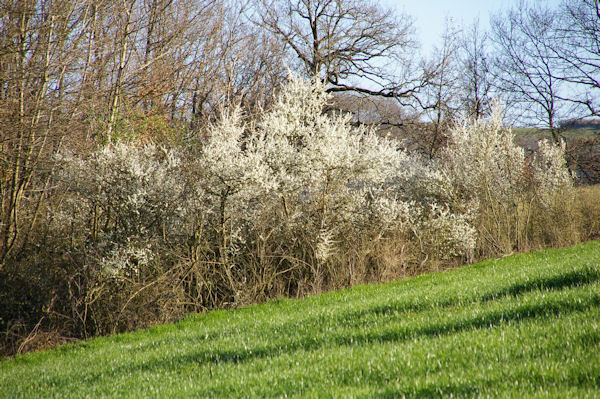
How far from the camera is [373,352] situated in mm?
4754

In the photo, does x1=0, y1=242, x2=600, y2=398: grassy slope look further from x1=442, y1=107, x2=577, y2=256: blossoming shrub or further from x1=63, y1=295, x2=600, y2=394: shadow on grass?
x1=442, y1=107, x2=577, y2=256: blossoming shrub

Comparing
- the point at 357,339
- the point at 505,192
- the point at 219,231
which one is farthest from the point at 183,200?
the point at 505,192

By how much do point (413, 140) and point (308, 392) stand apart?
2522 cm

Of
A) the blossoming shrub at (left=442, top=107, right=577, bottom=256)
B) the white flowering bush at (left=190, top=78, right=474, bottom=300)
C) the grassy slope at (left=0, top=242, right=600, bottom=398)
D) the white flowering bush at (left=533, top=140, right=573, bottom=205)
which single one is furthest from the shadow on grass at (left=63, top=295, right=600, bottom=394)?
the white flowering bush at (left=533, top=140, right=573, bottom=205)

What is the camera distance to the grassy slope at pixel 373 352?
365 centimetres

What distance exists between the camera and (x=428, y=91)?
87.1 ft

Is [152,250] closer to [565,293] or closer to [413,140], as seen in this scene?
[565,293]

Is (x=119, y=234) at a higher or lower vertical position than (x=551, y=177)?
lower

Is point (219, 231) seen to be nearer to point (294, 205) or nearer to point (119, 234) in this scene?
point (119, 234)

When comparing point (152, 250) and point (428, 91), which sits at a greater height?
point (428, 91)

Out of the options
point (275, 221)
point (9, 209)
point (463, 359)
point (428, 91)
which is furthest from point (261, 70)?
point (463, 359)

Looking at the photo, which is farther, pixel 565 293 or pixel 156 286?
pixel 156 286

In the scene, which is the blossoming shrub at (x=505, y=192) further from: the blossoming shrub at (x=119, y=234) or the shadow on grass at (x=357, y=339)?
the shadow on grass at (x=357, y=339)

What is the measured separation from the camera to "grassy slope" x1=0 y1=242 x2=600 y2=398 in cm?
365
